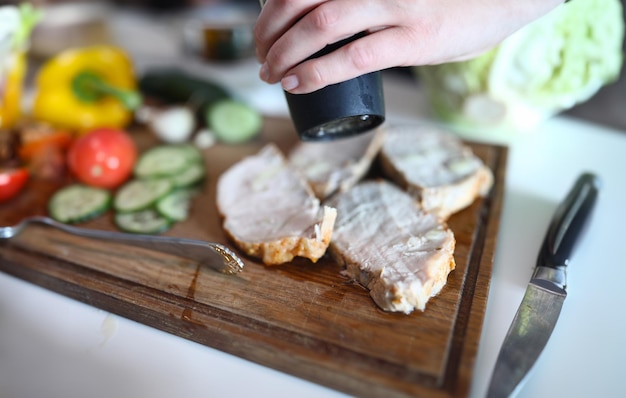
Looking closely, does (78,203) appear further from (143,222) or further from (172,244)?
(172,244)

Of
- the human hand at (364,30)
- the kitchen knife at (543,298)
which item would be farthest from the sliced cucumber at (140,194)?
the kitchen knife at (543,298)

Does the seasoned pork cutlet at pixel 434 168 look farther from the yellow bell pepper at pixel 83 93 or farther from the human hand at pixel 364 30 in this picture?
the yellow bell pepper at pixel 83 93

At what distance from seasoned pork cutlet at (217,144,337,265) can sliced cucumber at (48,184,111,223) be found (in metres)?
0.50

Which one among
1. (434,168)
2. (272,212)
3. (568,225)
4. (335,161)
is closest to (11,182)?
(272,212)

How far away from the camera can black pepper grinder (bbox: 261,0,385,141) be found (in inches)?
57.7

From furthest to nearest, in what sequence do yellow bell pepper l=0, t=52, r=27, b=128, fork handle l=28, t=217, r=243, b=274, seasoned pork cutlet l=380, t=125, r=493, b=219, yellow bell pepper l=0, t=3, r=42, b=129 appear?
yellow bell pepper l=0, t=52, r=27, b=128
yellow bell pepper l=0, t=3, r=42, b=129
seasoned pork cutlet l=380, t=125, r=493, b=219
fork handle l=28, t=217, r=243, b=274

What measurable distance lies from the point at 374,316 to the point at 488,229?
1.99 feet

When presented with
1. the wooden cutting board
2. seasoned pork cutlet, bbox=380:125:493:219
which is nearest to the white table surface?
the wooden cutting board

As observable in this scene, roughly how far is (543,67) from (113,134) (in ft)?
6.29

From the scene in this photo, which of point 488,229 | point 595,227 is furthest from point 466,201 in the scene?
point 595,227

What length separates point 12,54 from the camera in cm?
251

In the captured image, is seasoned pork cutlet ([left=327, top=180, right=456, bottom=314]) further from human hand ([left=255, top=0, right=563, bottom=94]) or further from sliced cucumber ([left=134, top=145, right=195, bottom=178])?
sliced cucumber ([left=134, top=145, right=195, bottom=178])

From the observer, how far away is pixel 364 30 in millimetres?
1428

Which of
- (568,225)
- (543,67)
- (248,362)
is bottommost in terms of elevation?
(248,362)
